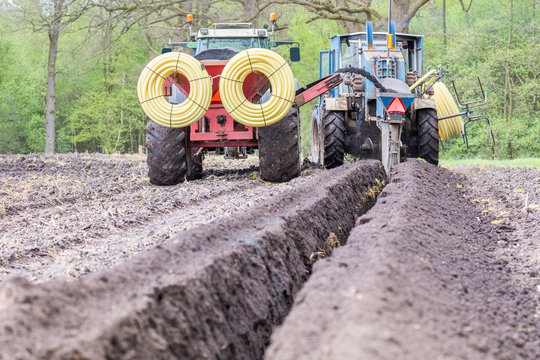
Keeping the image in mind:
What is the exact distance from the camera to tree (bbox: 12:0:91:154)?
17.8 m

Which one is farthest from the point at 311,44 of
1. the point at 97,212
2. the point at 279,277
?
the point at 279,277

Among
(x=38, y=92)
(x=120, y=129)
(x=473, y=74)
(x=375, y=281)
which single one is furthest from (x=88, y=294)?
(x=38, y=92)

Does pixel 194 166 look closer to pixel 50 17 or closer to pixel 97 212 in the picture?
pixel 97 212

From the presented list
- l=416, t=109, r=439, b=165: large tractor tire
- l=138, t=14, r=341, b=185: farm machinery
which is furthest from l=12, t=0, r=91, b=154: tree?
l=416, t=109, r=439, b=165: large tractor tire

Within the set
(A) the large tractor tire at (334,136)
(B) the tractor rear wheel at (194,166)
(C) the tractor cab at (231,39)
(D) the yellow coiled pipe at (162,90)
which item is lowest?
(B) the tractor rear wheel at (194,166)

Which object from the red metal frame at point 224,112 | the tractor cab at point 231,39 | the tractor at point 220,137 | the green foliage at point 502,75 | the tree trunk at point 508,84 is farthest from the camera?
the tree trunk at point 508,84

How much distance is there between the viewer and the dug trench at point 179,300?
2.81m

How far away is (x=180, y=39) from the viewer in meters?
24.5

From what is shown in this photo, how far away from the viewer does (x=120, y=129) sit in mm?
33562

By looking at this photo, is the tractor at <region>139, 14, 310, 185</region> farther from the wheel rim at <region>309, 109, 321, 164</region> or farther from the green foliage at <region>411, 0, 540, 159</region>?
the green foliage at <region>411, 0, 540, 159</region>

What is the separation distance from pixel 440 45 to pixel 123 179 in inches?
819

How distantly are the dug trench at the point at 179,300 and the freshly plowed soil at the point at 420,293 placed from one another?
0.53m

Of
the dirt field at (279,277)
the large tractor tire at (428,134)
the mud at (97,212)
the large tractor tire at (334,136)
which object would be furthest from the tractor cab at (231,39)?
the dirt field at (279,277)

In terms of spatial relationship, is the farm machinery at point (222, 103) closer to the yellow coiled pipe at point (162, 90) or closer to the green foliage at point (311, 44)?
the yellow coiled pipe at point (162, 90)
